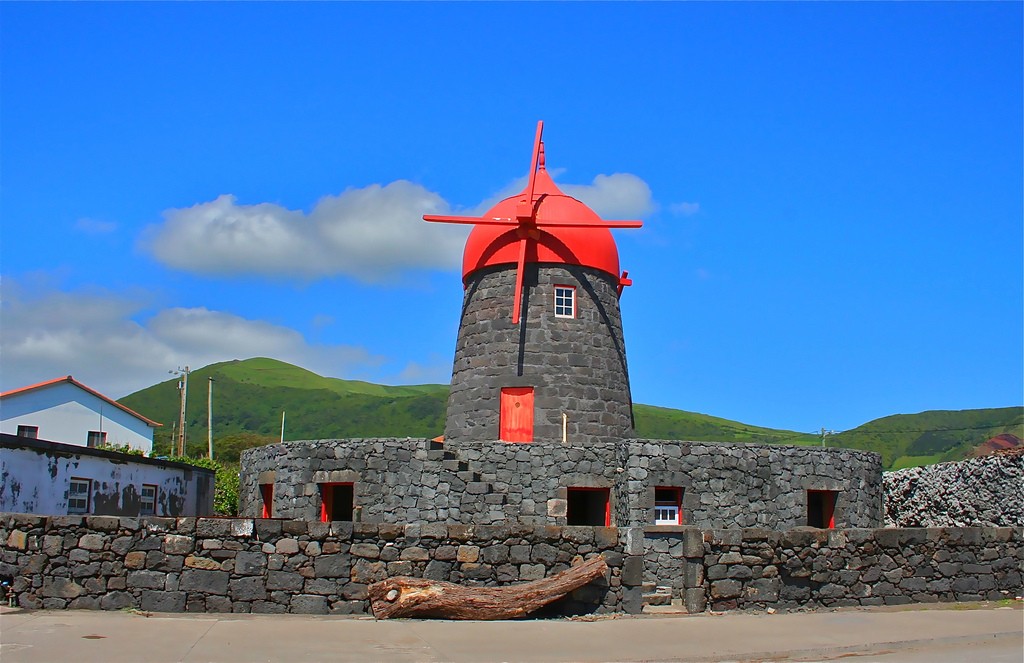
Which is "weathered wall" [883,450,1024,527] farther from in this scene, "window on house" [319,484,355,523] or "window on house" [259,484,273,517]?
"window on house" [259,484,273,517]

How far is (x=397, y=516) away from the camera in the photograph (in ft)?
56.6

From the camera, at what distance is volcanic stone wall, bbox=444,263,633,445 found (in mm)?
20688

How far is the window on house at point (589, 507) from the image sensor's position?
1848cm

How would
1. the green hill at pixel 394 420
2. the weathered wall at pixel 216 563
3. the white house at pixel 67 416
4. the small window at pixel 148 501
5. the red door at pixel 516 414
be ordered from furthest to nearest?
the green hill at pixel 394 420 < the white house at pixel 67 416 < the small window at pixel 148 501 < the red door at pixel 516 414 < the weathered wall at pixel 216 563

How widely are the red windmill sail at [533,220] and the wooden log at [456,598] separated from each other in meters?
10.8

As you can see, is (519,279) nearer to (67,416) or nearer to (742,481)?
(742,481)

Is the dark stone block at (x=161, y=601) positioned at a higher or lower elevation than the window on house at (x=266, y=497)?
lower

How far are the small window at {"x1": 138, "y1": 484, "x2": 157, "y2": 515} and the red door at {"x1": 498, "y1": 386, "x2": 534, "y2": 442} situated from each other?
8.82 metres

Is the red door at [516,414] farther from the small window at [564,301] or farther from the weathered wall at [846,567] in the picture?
the weathered wall at [846,567]

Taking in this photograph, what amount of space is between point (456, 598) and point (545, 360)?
10875mm

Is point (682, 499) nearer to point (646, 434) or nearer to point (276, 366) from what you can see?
point (646, 434)

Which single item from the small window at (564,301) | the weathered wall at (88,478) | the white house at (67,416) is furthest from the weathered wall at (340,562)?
the white house at (67,416)

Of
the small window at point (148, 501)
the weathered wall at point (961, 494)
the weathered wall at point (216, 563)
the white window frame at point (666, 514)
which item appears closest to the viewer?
the weathered wall at point (216, 563)

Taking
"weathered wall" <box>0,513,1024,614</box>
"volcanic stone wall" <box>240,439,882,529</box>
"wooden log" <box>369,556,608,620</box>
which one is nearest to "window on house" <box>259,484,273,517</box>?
"volcanic stone wall" <box>240,439,882,529</box>
